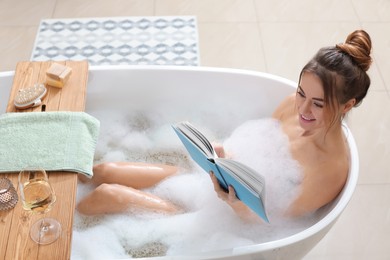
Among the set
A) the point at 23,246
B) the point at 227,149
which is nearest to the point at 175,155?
the point at 227,149

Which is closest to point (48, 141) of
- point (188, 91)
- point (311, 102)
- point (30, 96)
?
point (30, 96)

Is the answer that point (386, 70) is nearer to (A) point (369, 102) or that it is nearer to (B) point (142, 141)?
(A) point (369, 102)

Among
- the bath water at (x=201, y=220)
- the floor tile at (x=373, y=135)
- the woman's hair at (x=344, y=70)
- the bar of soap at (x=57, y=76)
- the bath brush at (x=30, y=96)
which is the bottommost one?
the floor tile at (x=373, y=135)

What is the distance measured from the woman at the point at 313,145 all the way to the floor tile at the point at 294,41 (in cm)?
98

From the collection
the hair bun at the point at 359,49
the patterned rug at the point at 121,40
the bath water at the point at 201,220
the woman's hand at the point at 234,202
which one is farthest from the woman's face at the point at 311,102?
the patterned rug at the point at 121,40

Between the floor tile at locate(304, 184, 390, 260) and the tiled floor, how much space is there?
15 millimetres

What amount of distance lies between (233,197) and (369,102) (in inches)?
59.9

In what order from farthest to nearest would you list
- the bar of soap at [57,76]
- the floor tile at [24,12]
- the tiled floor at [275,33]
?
the floor tile at [24,12], the tiled floor at [275,33], the bar of soap at [57,76]

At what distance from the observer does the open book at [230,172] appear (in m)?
1.52

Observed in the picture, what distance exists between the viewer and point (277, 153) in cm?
198

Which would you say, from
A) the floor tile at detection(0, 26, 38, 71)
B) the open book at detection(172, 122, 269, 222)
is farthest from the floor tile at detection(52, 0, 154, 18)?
the open book at detection(172, 122, 269, 222)

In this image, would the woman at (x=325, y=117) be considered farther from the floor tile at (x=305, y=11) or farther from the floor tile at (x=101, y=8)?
the floor tile at (x=101, y=8)

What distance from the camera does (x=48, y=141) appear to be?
180 cm

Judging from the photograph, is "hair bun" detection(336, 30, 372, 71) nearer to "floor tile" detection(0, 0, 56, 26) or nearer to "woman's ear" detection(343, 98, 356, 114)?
"woman's ear" detection(343, 98, 356, 114)
